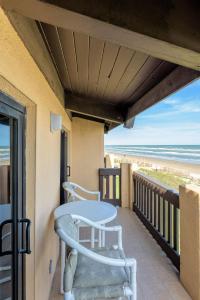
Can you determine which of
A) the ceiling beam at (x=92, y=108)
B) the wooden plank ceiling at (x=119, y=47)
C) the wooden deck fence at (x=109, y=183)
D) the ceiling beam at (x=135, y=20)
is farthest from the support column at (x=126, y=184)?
the ceiling beam at (x=135, y=20)

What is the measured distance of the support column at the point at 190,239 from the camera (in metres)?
2.12

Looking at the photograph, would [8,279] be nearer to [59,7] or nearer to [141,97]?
[59,7]

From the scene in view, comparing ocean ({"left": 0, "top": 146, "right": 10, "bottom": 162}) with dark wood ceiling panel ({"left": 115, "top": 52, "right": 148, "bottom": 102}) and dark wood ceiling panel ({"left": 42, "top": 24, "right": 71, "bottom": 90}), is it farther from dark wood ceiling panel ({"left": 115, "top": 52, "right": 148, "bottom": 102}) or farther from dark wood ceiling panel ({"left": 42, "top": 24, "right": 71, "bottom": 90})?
dark wood ceiling panel ({"left": 115, "top": 52, "right": 148, "bottom": 102})

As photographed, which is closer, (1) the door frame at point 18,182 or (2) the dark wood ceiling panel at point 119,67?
(1) the door frame at point 18,182

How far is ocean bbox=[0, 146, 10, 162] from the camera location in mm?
1241

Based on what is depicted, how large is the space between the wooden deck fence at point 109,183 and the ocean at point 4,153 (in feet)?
14.4

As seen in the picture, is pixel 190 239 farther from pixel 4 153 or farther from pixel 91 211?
pixel 4 153

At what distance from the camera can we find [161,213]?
352cm

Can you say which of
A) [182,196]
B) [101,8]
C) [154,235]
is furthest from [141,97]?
[101,8]

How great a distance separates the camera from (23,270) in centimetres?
155

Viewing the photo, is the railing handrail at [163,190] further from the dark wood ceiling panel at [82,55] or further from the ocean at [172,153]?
the ocean at [172,153]

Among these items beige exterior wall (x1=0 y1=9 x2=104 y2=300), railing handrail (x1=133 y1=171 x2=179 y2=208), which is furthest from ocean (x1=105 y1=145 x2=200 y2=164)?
beige exterior wall (x1=0 y1=9 x2=104 y2=300)

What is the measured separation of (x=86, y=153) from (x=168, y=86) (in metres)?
3.65

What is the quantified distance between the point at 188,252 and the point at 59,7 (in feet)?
7.68
